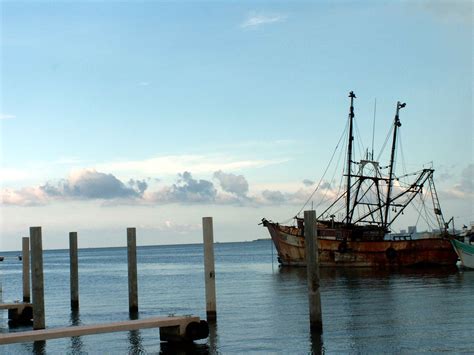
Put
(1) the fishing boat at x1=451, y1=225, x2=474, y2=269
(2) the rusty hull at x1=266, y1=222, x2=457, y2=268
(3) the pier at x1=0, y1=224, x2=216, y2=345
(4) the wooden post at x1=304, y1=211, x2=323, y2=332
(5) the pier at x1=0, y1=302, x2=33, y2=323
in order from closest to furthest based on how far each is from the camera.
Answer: (3) the pier at x1=0, y1=224, x2=216, y2=345 → (4) the wooden post at x1=304, y1=211, x2=323, y2=332 → (5) the pier at x1=0, y1=302, x2=33, y2=323 → (1) the fishing boat at x1=451, y1=225, x2=474, y2=269 → (2) the rusty hull at x1=266, y1=222, x2=457, y2=268

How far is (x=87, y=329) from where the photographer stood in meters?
19.2

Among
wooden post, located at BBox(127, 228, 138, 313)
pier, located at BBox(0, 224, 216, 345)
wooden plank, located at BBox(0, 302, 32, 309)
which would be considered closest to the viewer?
pier, located at BBox(0, 224, 216, 345)

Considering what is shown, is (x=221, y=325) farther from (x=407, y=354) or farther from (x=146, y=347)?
(x=407, y=354)

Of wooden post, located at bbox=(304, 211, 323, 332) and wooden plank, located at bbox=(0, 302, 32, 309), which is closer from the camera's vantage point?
wooden post, located at bbox=(304, 211, 323, 332)

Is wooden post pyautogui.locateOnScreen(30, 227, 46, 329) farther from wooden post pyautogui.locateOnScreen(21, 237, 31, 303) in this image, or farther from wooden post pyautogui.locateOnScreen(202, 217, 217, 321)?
wooden post pyautogui.locateOnScreen(21, 237, 31, 303)

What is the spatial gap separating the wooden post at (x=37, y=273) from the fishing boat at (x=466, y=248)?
4007cm

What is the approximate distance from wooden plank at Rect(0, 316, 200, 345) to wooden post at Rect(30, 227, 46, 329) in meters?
4.73

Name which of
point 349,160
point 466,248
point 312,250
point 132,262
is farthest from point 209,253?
point 349,160

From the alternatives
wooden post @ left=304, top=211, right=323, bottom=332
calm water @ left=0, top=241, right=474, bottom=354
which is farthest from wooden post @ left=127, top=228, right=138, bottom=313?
wooden post @ left=304, top=211, right=323, bottom=332

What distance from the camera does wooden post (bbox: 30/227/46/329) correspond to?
23578 mm

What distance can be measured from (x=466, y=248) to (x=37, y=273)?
40.7 meters

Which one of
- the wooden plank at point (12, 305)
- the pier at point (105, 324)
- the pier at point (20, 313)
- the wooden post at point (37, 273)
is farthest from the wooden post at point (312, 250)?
the wooden plank at point (12, 305)

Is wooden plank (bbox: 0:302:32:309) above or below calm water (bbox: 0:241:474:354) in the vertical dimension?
above

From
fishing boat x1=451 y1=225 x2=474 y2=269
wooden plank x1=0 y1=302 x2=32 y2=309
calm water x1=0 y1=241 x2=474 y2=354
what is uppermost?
fishing boat x1=451 y1=225 x2=474 y2=269
